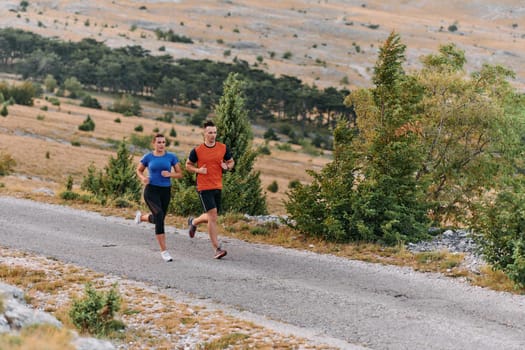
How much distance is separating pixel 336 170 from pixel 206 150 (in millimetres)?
4006

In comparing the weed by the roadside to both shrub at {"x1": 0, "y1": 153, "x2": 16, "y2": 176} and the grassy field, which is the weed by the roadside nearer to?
the grassy field

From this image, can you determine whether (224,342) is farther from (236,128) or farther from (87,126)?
(87,126)

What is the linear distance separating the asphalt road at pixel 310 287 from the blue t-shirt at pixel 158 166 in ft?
4.76

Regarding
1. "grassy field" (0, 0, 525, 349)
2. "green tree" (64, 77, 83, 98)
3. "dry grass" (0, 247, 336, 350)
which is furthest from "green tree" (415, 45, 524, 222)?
"green tree" (64, 77, 83, 98)

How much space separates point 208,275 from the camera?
9898 millimetres

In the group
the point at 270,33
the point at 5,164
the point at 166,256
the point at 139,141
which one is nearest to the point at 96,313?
the point at 166,256

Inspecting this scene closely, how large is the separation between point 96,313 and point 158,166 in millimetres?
3961

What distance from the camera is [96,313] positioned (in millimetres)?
7309

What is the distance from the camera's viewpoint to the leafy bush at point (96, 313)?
7227mm

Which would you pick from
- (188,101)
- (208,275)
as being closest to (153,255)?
(208,275)

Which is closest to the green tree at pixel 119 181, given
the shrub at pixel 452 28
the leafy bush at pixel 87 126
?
the leafy bush at pixel 87 126

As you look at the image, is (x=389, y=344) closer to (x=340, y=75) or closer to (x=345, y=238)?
(x=345, y=238)

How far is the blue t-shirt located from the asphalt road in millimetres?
1450

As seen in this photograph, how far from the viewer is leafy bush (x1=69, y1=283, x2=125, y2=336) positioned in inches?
285
